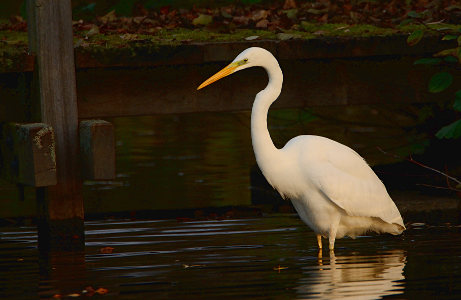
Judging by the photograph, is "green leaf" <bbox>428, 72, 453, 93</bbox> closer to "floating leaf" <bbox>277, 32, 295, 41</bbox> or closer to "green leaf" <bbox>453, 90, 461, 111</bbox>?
"green leaf" <bbox>453, 90, 461, 111</bbox>

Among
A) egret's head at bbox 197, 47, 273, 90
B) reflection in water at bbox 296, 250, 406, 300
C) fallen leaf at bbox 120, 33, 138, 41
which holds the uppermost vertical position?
fallen leaf at bbox 120, 33, 138, 41

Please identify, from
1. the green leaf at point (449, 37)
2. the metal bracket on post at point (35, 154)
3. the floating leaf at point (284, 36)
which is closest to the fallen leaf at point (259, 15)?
the floating leaf at point (284, 36)

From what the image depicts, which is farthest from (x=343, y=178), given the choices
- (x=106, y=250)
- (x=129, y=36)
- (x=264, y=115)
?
(x=129, y=36)

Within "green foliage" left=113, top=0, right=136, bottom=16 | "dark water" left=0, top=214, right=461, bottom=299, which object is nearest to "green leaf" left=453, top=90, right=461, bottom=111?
"dark water" left=0, top=214, right=461, bottom=299

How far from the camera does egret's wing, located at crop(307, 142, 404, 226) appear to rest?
7598mm

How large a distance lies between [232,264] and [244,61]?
1.53 metres

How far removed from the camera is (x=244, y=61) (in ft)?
24.3

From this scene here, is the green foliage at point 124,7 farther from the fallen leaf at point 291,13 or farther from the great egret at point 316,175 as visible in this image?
the great egret at point 316,175

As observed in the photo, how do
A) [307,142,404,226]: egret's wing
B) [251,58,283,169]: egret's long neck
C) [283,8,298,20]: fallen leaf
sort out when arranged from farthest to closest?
[283,8,298,20]: fallen leaf, [307,142,404,226]: egret's wing, [251,58,283,169]: egret's long neck

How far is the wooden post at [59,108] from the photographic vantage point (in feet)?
23.6

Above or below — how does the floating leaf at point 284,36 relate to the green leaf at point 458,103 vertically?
above

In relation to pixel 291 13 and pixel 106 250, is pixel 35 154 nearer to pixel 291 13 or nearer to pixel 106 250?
pixel 106 250

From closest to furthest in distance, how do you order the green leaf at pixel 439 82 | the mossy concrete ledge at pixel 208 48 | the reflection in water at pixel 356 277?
the reflection in water at pixel 356 277 → the mossy concrete ledge at pixel 208 48 → the green leaf at pixel 439 82

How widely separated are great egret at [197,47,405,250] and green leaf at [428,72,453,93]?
0.86 meters
